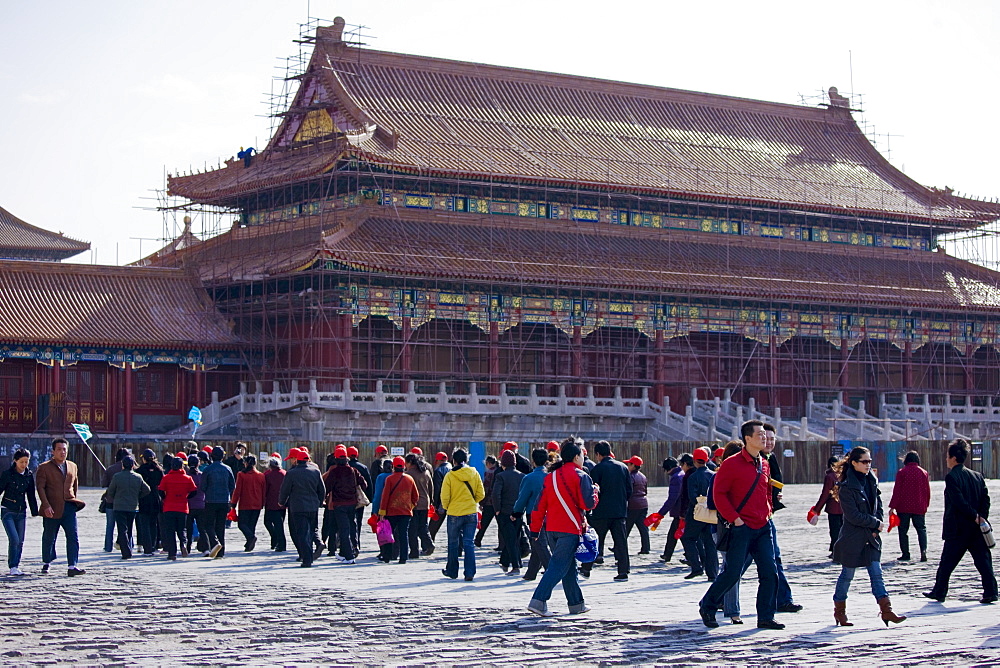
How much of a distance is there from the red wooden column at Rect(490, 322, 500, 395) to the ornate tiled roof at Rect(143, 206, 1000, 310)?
1.43 meters

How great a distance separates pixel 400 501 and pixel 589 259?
3451cm

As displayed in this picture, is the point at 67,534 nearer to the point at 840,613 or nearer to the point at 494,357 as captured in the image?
the point at 840,613

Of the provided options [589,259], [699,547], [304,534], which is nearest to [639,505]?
[699,547]

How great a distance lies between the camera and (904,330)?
203 ft

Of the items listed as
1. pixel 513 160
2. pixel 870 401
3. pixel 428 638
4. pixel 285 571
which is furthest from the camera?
pixel 870 401

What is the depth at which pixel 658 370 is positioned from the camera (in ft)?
186

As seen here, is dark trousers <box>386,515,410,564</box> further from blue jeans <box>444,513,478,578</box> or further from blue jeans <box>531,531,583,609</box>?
blue jeans <box>531,531,583,609</box>

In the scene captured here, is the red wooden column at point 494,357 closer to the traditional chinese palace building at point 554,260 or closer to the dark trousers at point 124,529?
the traditional chinese palace building at point 554,260

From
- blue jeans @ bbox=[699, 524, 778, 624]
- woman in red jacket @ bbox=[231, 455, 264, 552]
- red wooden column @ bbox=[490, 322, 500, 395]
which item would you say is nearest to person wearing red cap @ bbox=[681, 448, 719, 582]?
blue jeans @ bbox=[699, 524, 778, 624]

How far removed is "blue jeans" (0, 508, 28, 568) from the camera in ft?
66.9

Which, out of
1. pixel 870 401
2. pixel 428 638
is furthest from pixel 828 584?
pixel 870 401

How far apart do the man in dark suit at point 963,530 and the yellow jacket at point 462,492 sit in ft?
→ 19.0

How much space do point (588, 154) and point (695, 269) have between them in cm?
592

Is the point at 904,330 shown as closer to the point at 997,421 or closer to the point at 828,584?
the point at 997,421
